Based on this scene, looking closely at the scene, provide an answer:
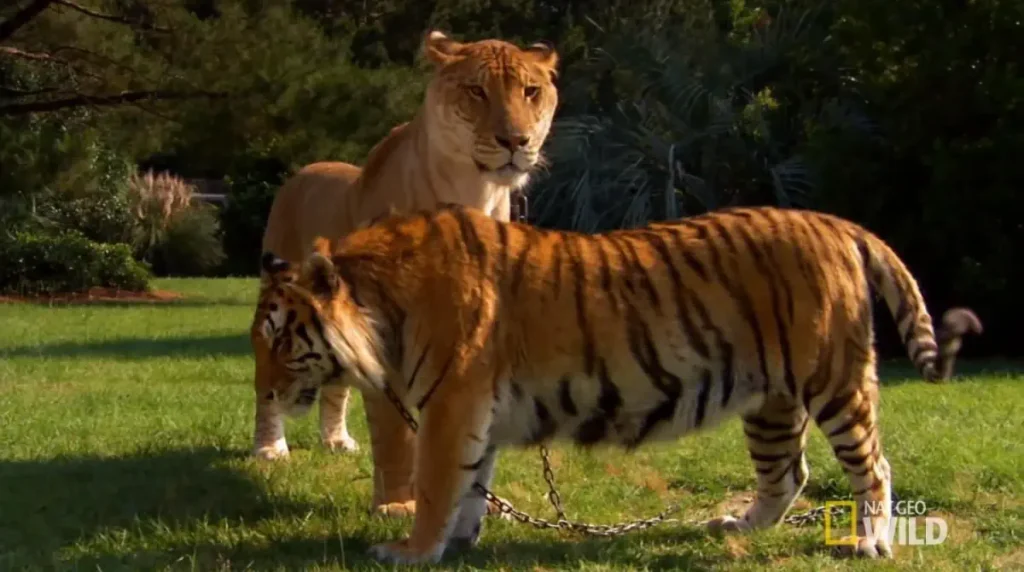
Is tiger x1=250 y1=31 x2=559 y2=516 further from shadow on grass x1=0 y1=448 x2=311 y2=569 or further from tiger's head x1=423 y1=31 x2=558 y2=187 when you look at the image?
shadow on grass x1=0 y1=448 x2=311 y2=569

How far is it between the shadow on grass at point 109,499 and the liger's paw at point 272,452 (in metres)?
0.21

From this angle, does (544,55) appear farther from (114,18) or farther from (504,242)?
(114,18)

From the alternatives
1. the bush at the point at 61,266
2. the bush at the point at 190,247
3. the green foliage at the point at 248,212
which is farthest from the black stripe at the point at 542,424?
the bush at the point at 190,247

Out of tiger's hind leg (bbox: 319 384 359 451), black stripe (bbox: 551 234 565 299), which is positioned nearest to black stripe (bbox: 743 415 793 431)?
black stripe (bbox: 551 234 565 299)

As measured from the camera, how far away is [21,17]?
1892 centimetres

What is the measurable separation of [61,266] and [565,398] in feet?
65.1

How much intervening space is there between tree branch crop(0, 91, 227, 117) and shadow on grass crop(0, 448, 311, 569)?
502 inches

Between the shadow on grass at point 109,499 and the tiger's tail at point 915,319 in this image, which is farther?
the shadow on grass at point 109,499

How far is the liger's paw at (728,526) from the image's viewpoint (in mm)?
5742

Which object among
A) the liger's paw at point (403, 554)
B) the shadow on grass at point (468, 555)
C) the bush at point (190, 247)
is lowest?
the bush at point (190, 247)

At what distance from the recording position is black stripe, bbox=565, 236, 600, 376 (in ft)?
16.8

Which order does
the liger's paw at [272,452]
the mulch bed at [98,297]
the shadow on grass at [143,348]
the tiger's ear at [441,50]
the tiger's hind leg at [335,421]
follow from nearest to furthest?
the tiger's ear at [441,50] < the liger's paw at [272,452] < the tiger's hind leg at [335,421] < the shadow on grass at [143,348] < the mulch bed at [98,297]

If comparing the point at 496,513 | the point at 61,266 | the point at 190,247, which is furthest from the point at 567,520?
the point at 190,247

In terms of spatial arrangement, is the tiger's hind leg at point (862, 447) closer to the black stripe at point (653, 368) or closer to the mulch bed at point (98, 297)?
the black stripe at point (653, 368)
